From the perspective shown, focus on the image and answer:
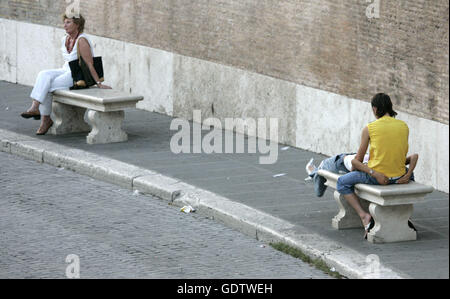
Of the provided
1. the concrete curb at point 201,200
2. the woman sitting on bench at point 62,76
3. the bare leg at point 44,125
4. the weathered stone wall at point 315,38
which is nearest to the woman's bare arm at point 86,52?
the woman sitting on bench at point 62,76

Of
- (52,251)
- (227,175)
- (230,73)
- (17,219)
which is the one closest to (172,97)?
(230,73)

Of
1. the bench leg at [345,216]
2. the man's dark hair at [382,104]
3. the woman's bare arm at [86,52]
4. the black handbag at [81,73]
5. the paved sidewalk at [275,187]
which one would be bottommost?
the paved sidewalk at [275,187]

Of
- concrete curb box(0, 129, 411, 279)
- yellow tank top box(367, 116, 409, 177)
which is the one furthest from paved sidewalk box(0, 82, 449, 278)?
yellow tank top box(367, 116, 409, 177)

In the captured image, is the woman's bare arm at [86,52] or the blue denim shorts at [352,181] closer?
the blue denim shorts at [352,181]

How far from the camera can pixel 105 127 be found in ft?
42.4

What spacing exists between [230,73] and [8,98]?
13.3 feet

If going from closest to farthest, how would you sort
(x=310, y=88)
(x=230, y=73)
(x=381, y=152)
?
(x=381, y=152), (x=310, y=88), (x=230, y=73)

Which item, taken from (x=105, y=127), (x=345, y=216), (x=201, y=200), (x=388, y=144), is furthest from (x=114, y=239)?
(x=105, y=127)

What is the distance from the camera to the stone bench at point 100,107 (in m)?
12.7

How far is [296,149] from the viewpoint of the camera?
1271 centimetres

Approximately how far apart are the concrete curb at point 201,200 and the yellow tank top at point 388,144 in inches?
30.6

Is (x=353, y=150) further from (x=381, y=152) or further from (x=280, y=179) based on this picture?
(x=381, y=152)

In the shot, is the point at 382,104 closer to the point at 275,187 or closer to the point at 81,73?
the point at 275,187

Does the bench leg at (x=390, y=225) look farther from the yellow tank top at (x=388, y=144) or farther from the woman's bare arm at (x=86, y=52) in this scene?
the woman's bare arm at (x=86, y=52)
